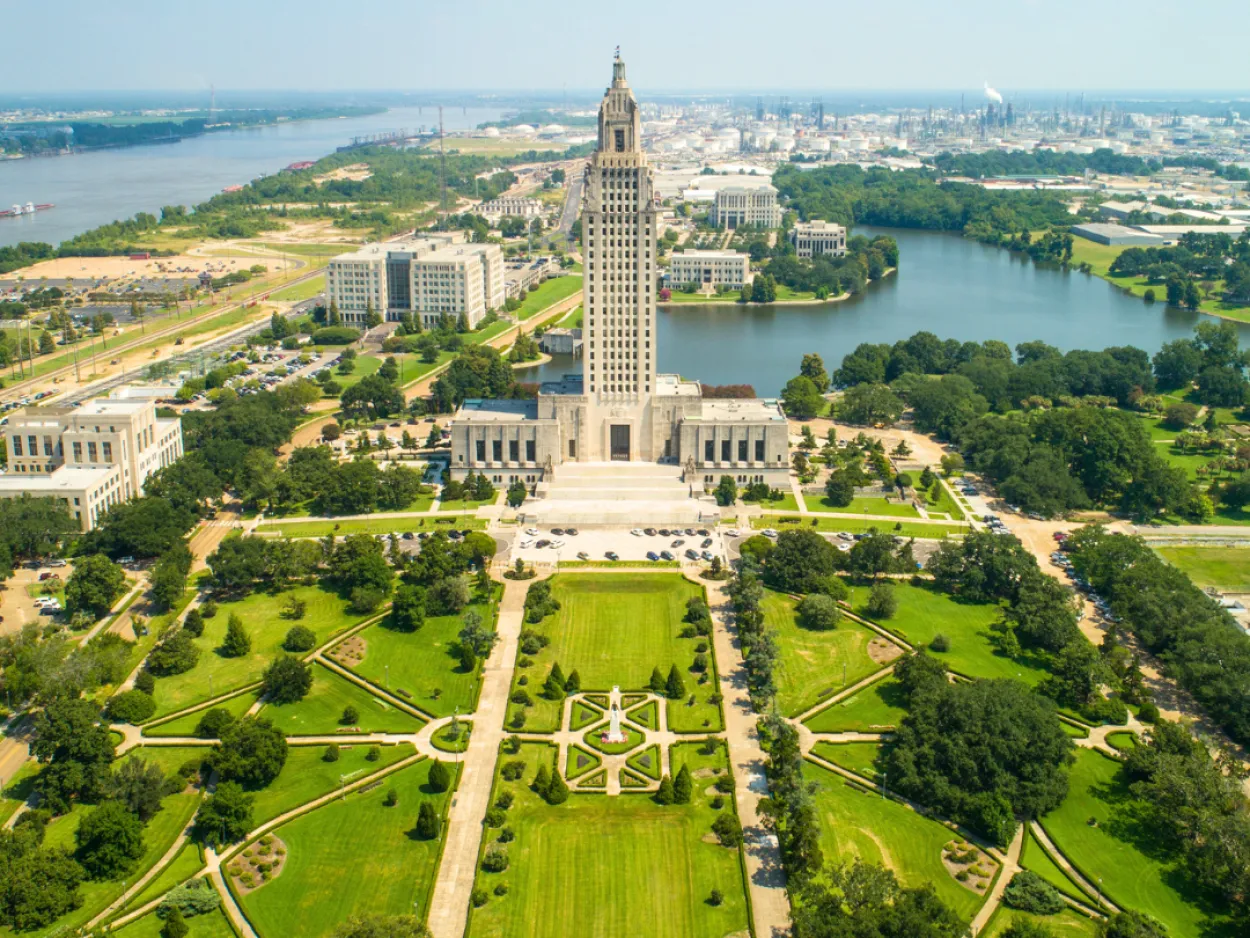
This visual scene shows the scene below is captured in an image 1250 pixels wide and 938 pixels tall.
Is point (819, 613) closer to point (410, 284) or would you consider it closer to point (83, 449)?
point (83, 449)

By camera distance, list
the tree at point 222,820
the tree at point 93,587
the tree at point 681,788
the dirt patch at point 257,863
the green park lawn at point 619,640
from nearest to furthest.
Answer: the dirt patch at point 257,863 → the tree at point 222,820 → the tree at point 681,788 → the green park lawn at point 619,640 → the tree at point 93,587

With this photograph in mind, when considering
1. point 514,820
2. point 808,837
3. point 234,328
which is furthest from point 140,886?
point 234,328

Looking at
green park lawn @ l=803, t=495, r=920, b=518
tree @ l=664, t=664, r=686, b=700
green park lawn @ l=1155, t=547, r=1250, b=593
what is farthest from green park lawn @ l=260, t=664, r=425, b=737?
green park lawn @ l=1155, t=547, r=1250, b=593

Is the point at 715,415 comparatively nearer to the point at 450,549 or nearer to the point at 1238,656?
the point at 450,549

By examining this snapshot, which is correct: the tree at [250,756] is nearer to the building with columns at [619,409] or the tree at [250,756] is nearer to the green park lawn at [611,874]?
the green park lawn at [611,874]

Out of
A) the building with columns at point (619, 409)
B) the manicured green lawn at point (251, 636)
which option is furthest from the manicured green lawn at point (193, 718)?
the building with columns at point (619, 409)

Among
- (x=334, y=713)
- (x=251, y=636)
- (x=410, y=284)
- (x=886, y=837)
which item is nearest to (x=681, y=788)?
(x=886, y=837)

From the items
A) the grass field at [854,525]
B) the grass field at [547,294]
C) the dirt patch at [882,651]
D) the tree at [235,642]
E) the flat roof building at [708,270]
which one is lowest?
the dirt patch at [882,651]
